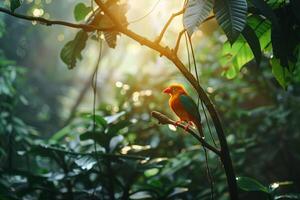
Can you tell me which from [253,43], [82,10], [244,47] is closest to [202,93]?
[253,43]

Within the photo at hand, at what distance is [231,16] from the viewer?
134 centimetres

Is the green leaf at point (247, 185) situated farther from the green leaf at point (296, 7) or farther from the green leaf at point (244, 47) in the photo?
the green leaf at point (296, 7)

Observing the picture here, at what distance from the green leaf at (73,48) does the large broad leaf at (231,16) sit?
850mm

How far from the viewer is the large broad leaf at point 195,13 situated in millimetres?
1329

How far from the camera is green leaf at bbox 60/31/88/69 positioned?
6.73 feet

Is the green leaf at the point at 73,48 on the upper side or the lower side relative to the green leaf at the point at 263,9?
upper

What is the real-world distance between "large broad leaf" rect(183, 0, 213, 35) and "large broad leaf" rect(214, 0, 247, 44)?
→ 0.11 ft

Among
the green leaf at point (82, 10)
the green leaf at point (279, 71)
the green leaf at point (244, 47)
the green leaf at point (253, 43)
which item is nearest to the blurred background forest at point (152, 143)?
the green leaf at point (244, 47)

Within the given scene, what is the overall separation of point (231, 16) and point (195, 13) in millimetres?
112

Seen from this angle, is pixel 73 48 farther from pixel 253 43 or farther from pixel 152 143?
pixel 152 143

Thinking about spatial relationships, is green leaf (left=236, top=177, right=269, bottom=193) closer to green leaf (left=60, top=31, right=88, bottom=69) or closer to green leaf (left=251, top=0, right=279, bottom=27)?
green leaf (left=251, top=0, right=279, bottom=27)

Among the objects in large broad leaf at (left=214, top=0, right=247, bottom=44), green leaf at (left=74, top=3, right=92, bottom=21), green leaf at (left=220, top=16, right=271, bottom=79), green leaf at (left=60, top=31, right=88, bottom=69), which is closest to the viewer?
large broad leaf at (left=214, top=0, right=247, bottom=44)

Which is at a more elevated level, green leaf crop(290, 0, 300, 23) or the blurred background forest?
the blurred background forest

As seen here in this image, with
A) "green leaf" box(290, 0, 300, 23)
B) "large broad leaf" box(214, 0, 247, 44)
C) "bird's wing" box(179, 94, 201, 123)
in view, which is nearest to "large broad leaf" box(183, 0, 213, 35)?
"large broad leaf" box(214, 0, 247, 44)
